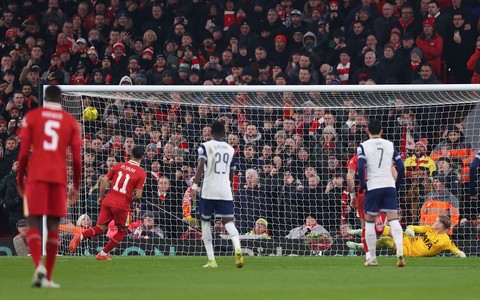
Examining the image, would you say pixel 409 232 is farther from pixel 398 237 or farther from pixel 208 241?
pixel 208 241

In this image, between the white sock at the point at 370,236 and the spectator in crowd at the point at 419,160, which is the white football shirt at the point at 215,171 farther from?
the spectator in crowd at the point at 419,160

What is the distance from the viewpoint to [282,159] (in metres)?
21.5

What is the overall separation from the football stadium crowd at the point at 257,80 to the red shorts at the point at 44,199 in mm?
8686

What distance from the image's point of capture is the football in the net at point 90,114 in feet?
70.0

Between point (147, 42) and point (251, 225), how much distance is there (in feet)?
19.7

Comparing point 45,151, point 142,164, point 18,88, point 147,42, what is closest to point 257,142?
point 142,164

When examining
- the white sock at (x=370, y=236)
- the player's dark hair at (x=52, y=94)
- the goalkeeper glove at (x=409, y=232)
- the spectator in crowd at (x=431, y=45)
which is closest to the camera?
the player's dark hair at (x=52, y=94)

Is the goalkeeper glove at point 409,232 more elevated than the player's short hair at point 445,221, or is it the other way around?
the player's short hair at point 445,221

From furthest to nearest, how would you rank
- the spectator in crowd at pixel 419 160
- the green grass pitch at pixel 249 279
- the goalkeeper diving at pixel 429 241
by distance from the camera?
the spectator in crowd at pixel 419 160 → the goalkeeper diving at pixel 429 241 → the green grass pitch at pixel 249 279

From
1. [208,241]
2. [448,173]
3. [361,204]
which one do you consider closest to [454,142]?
[448,173]

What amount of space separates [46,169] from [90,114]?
8.90m

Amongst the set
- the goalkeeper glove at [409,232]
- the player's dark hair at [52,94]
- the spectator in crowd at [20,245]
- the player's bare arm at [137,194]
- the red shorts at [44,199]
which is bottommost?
the spectator in crowd at [20,245]

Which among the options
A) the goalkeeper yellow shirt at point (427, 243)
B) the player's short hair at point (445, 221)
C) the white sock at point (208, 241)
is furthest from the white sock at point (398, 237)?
the player's short hair at point (445, 221)

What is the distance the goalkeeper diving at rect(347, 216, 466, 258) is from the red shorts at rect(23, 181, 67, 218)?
836cm
